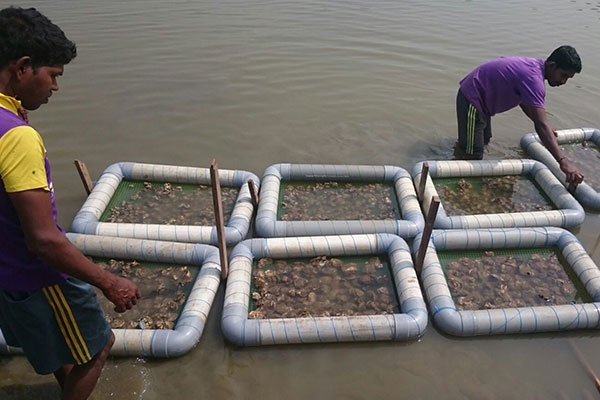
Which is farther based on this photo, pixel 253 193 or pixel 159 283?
pixel 253 193

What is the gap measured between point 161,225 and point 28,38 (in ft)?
9.85

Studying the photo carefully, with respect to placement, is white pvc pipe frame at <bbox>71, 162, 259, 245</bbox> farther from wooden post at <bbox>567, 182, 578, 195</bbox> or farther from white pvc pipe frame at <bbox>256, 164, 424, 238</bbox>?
wooden post at <bbox>567, 182, 578, 195</bbox>

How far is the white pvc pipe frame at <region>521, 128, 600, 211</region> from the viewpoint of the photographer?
5199mm

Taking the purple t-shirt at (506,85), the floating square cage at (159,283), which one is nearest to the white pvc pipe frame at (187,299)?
the floating square cage at (159,283)

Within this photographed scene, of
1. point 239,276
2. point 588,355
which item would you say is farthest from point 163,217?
point 588,355

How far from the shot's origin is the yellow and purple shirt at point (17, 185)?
1.62 m

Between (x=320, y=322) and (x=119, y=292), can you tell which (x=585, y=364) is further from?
(x=119, y=292)

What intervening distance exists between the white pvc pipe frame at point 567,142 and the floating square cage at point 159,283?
4.51 metres

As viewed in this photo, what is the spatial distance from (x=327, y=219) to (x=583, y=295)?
2.68 meters

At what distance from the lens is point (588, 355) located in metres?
3.58

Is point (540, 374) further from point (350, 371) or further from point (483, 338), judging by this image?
point (350, 371)

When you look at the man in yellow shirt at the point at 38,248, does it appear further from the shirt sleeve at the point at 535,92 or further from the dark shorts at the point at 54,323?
the shirt sleeve at the point at 535,92

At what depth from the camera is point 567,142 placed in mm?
6449

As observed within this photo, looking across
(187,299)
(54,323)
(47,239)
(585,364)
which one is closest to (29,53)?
(47,239)
